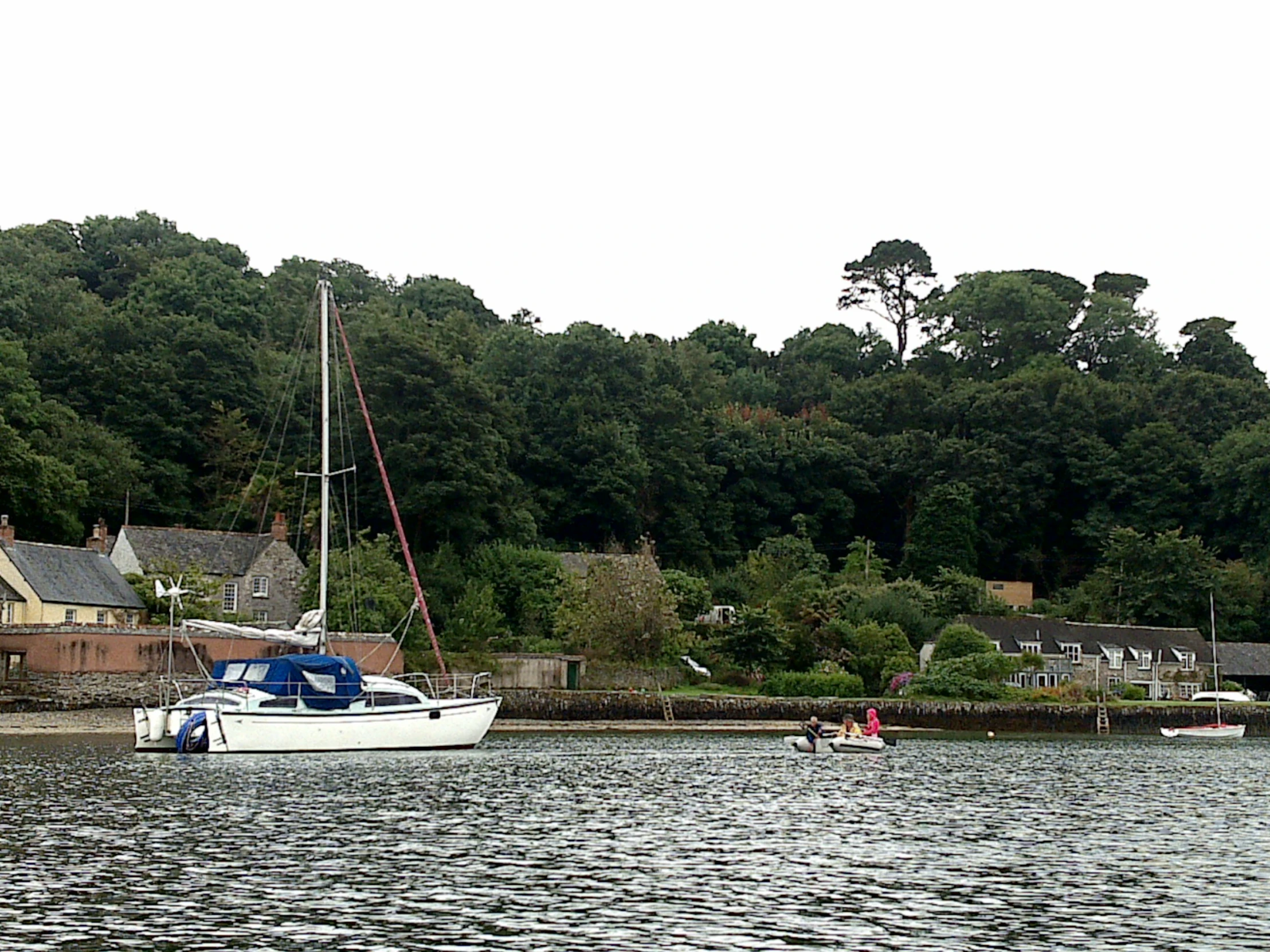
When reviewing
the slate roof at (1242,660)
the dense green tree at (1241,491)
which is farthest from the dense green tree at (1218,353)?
the slate roof at (1242,660)

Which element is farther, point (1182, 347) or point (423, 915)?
point (1182, 347)

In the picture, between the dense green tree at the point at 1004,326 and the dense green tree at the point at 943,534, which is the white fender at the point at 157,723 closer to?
the dense green tree at the point at 943,534

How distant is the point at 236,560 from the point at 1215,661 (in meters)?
56.7

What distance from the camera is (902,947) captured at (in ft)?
62.4

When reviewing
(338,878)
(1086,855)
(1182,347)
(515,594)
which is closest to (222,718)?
(338,878)

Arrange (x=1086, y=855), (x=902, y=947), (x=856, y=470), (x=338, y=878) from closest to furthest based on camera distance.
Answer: (x=902, y=947) → (x=338, y=878) → (x=1086, y=855) → (x=856, y=470)

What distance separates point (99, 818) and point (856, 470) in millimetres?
96317

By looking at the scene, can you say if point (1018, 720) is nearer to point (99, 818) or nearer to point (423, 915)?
point (99, 818)

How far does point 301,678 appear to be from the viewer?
48000 mm

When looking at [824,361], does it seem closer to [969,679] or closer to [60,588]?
[969,679]

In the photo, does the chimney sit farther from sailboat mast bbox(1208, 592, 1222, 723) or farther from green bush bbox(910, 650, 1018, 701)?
sailboat mast bbox(1208, 592, 1222, 723)

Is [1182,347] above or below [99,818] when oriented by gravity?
above

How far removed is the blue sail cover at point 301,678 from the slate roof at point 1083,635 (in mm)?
52169

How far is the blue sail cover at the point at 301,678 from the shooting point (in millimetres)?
47781
